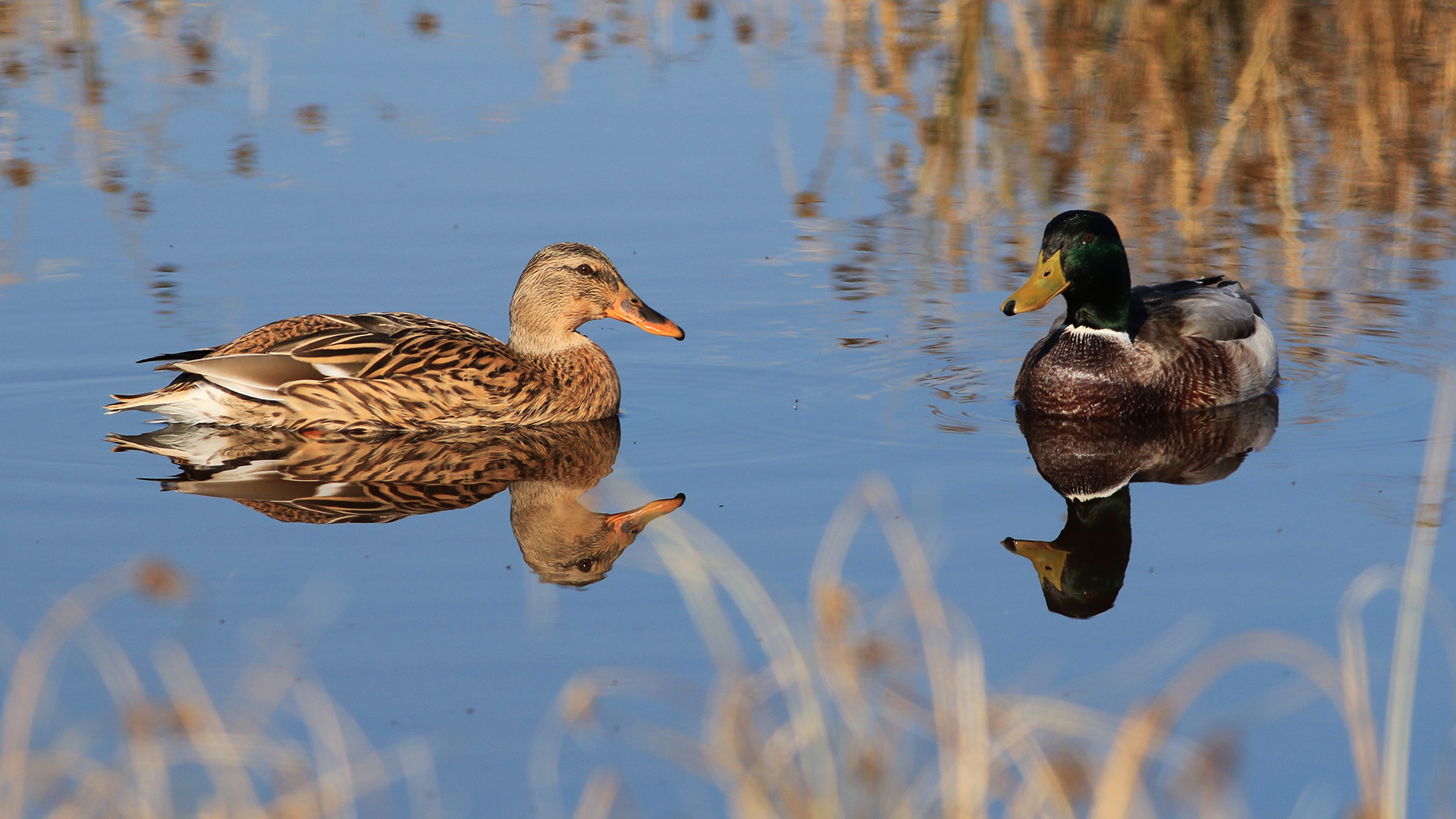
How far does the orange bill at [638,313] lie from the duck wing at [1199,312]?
97.5 inches

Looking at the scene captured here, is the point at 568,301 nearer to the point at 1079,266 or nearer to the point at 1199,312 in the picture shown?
the point at 1079,266

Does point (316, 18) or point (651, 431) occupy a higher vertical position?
point (316, 18)

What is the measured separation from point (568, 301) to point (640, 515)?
2207mm

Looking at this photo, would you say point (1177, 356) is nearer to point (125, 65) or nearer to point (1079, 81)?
point (1079, 81)

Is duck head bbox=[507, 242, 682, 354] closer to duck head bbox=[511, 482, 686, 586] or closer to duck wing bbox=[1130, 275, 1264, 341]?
duck head bbox=[511, 482, 686, 586]

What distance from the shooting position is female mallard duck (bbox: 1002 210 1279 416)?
345 inches

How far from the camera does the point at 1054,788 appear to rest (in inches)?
157

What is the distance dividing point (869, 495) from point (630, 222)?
610cm

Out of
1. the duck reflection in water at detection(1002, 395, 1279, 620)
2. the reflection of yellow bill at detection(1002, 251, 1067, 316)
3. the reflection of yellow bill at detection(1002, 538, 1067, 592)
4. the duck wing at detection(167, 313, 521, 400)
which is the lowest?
the duck reflection in water at detection(1002, 395, 1279, 620)

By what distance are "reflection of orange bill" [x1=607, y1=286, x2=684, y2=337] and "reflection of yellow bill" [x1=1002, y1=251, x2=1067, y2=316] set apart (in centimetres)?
176

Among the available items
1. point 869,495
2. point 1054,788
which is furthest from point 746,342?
point 1054,788

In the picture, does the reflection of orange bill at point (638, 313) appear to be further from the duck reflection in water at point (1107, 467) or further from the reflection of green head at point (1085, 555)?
the reflection of green head at point (1085, 555)

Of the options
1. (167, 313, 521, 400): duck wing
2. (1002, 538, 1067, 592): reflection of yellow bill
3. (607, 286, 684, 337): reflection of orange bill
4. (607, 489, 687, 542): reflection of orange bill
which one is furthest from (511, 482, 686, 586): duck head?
(607, 286, 684, 337): reflection of orange bill

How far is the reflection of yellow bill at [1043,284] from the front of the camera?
8.80 metres
